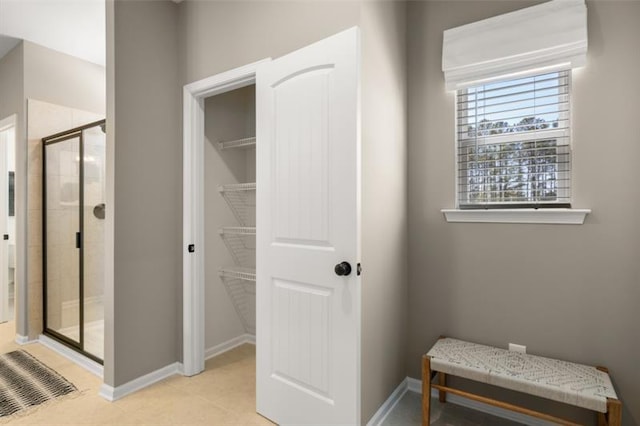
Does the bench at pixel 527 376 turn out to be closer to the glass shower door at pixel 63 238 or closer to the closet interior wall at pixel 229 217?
the closet interior wall at pixel 229 217

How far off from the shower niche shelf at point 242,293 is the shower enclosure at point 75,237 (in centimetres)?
95

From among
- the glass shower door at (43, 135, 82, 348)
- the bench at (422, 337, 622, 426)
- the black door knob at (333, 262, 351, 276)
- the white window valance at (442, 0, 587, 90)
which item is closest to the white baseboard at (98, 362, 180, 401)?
the glass shower door at (43, 135, 82, 348)

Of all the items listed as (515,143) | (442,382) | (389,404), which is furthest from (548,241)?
(389,404)

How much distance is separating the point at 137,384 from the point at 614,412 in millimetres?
2623

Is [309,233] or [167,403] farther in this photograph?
[167,403]

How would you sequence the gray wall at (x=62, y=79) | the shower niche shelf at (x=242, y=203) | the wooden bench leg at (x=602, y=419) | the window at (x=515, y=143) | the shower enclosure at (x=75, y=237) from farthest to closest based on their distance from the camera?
the gray wall at (x=62, y=79) → the shower niche shelf at (x=242, y=203) → the shower enclosure at (x=75, y=237) → the window at (x=515, y=143) → the wooden bench leg at (x=602, y=419)

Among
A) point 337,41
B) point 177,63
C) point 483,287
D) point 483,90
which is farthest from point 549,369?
point 177,63

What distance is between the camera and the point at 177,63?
2.62 m

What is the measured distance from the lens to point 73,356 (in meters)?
2.84

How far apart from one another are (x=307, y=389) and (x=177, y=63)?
2.41m

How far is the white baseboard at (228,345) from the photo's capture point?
2.92 meters

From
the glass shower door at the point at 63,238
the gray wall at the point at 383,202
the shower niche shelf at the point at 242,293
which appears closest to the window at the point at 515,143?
the gray wall at the point at 383,202

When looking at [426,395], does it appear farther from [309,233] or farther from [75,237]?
[75,237]

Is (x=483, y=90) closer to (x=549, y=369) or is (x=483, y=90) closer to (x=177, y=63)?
(x=549, y=369)
